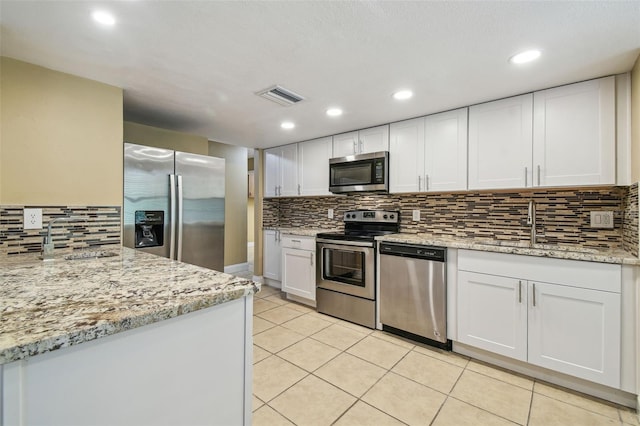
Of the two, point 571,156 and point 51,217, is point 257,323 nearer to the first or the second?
point 51,217

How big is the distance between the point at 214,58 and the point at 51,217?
1.57 meters

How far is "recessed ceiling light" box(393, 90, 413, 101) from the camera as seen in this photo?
2.35 meters

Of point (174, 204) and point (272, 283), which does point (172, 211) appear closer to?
point (174, 204)

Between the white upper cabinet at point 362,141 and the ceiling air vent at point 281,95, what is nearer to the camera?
the ceiling air vent at point 281,95

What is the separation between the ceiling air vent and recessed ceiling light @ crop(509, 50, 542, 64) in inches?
60.7

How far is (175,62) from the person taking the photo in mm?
1913

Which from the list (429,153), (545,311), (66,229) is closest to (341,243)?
(429,153)

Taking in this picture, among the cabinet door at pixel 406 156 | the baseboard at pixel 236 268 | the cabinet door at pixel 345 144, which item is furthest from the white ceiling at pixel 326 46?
the baseboard at pixel 236 268

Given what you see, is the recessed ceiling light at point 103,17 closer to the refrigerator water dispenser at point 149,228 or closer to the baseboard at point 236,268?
the refrigerator water dispenser at point 149,228

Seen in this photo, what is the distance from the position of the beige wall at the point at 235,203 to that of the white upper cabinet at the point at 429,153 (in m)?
3.09

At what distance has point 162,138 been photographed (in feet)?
11.2

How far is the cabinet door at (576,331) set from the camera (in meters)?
1.77

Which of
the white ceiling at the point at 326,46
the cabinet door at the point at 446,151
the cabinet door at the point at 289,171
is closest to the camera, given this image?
the white ceiling at the point at 326,46

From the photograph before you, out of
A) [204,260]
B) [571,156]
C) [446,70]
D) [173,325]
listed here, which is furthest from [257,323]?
[571,156]
